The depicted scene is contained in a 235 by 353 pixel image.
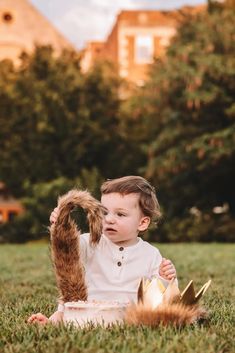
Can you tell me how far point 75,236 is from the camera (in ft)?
13.8

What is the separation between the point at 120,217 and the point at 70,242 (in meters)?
0.36

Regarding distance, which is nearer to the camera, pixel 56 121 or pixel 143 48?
pixel 56 121

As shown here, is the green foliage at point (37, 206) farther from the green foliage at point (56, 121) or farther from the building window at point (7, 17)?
the building window at point (7, 17)

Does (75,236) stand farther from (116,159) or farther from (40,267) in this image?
(116,159)

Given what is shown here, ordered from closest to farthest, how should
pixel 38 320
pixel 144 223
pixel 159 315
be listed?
1. pixel 159 315
2. pixel 38 320
3. pixel 144 223

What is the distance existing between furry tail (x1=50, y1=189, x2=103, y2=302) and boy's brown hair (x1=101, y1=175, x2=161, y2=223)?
0.23 meters

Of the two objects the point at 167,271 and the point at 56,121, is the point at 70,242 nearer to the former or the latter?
the point at 167,271

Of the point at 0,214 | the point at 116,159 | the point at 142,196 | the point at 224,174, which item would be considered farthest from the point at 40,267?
the point at 0,214

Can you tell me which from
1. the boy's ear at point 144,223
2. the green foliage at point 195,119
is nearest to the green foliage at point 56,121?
the green foliage at point 195,119

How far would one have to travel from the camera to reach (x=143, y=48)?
41.2 meters

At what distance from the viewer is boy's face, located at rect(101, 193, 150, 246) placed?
438 cm

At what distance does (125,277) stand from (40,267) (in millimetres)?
6531

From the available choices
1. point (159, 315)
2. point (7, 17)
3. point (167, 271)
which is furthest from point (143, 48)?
point (159, 315)

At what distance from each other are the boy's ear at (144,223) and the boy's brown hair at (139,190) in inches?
1.1
